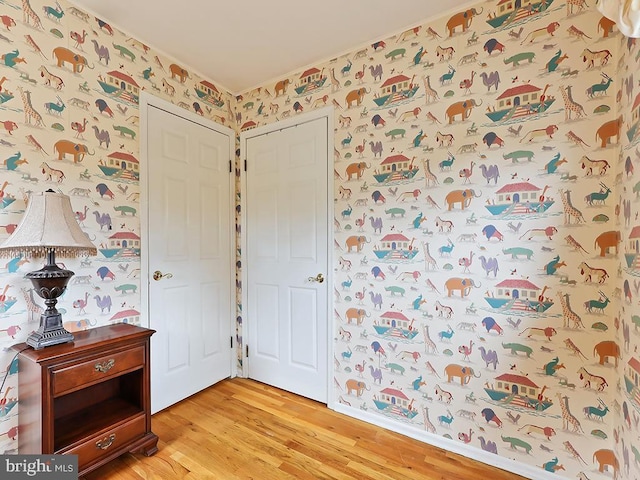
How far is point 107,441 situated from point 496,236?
232 cm

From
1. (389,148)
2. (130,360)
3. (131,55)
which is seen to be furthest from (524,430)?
(131,55)

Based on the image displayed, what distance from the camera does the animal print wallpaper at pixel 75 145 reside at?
1.46 meters

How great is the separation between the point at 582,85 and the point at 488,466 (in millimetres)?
2030

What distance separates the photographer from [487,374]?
64.4 inches

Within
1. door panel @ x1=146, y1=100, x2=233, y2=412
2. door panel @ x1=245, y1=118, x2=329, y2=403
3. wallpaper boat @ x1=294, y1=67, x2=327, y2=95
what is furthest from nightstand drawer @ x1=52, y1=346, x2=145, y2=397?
wallpaper boat @ x1=294, y1=67, x2=327, y2=95

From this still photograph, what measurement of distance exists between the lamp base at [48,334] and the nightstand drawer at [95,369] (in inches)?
6.1

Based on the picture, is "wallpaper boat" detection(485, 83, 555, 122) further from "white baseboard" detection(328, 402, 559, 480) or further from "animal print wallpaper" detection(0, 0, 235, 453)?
"animal print wallpaper" detection(0, 0, 235, 453)

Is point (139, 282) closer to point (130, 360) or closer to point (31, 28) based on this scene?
point (130, 360)

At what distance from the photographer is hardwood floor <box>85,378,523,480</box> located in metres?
1.55

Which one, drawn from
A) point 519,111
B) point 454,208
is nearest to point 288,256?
point 454,208

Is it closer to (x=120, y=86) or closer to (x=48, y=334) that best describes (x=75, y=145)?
(x=120, y=86)

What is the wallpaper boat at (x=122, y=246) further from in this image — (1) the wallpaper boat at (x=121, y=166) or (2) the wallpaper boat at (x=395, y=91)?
(2) the wallpaper boat at (x=395, y=91)

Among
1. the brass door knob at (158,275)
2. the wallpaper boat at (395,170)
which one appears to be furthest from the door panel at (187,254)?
the wallpaper boat at (395,170)

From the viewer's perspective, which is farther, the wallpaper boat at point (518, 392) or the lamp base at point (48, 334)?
the wallpaper boat at point (518, 392)
